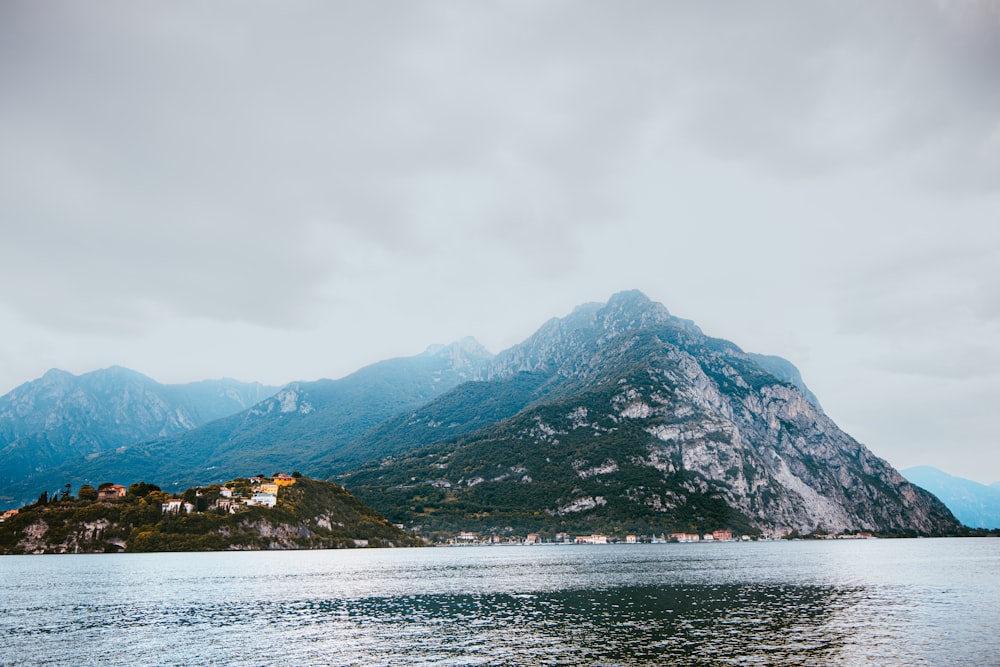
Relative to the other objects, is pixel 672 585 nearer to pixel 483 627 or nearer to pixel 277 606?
pixel 483 627

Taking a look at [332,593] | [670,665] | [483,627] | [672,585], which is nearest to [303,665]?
[483,627]

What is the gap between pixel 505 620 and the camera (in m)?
63.8

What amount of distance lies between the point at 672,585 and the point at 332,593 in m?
52.8

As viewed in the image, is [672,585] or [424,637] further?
[672,585]

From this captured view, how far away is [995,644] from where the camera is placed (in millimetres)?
49031

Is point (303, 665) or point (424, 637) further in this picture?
point (424, 637)

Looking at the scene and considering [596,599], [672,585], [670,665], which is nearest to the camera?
[670,665]

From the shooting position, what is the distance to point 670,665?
4281 centimetres

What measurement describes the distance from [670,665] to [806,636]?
60.1ft

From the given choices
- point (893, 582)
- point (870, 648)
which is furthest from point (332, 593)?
point (893, 582)

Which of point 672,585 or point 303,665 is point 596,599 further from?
point 303,665

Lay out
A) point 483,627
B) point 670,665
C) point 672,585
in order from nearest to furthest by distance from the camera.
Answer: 1. point 670,665
2. point 483,627
3. point 672,585

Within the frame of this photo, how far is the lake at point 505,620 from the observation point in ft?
154

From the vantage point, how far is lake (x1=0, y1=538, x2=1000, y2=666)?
4706 cm
